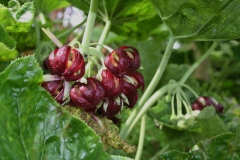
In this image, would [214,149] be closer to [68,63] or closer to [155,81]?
[155,81]

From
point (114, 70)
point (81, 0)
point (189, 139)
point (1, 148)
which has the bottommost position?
point (189, 139)

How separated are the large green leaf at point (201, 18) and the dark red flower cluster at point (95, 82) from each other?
111 millimetres

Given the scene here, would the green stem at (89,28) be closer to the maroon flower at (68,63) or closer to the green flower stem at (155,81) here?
the maroon flower at (68,63)

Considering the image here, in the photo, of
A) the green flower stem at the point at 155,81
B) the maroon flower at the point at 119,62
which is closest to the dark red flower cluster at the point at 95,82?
Result: the maroon flower at the point at 119,62

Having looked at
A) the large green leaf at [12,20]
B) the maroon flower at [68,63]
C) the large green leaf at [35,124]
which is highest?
the large green leaf at [12,20]

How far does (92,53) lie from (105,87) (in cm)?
7

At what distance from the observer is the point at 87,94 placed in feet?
2.10

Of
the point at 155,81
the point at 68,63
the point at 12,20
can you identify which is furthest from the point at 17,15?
the point at 155,81

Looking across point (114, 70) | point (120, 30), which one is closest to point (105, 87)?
point (114, 70)

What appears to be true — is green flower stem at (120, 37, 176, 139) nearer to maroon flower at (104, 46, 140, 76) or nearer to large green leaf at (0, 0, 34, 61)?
maroon flower at (104, 46, 140, 76)

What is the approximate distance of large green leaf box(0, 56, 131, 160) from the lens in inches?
21.2

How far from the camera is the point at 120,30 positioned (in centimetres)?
119

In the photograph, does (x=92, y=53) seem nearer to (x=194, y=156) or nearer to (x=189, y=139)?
(x=194, y=156)

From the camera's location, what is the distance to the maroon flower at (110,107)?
69 cm
